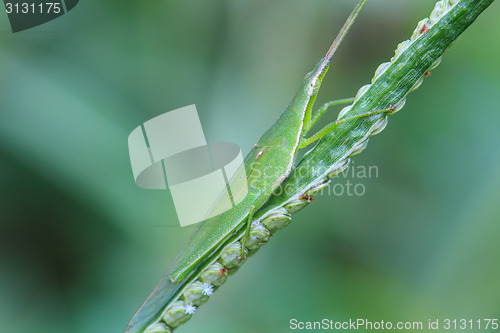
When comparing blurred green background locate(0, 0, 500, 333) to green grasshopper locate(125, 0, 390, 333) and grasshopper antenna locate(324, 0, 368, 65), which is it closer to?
green grasshopper locate(125, 0, 390, 333)

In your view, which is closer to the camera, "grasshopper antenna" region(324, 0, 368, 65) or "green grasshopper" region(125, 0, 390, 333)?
"green grasshopper" region(125, 0, 390, 333)

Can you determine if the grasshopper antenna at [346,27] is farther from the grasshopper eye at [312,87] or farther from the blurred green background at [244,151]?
the blurred green background at [244,151]

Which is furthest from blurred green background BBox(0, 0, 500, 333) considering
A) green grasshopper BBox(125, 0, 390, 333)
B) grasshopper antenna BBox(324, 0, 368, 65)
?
grasshopper antenna BBox(324, 0, 368, 65)

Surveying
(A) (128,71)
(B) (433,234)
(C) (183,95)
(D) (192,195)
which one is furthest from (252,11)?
(B) (433,234)

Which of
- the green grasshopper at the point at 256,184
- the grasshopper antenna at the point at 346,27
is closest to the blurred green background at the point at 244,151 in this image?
the green grasshopper at the point at 256,184

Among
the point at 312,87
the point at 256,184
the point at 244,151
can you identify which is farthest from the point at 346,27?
the point at 244,151
